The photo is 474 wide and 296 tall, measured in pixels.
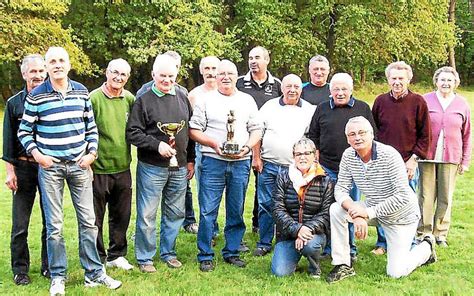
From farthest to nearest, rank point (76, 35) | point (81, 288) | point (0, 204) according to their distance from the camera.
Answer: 1. point (76, 35)
2. point (0, 204)
3. point (81, 288)

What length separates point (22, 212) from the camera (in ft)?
16.3

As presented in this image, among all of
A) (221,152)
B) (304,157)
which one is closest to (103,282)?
(221,152)

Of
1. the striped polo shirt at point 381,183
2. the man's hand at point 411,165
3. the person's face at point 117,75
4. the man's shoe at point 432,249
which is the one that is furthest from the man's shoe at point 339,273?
the person's face at point 117,75

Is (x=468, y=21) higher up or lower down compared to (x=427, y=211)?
higher up

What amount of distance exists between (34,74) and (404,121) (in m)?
3.52

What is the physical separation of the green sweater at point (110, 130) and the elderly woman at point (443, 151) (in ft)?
10.6

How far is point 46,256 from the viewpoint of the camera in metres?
5.12

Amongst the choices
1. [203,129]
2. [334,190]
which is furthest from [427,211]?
[203,129]

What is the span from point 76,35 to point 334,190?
21789 millimetres

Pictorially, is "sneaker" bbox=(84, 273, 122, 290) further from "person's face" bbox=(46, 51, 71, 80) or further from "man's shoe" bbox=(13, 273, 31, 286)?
"person's face" bbox=(46, 51, 71, 80)

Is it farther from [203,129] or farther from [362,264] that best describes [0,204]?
[362,264]

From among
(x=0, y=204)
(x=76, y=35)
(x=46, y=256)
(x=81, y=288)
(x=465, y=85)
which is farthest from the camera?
(x=465, y=85)

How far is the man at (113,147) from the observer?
5.05m

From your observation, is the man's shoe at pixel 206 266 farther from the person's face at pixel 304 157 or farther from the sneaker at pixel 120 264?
the person's face at pixel 304 157
